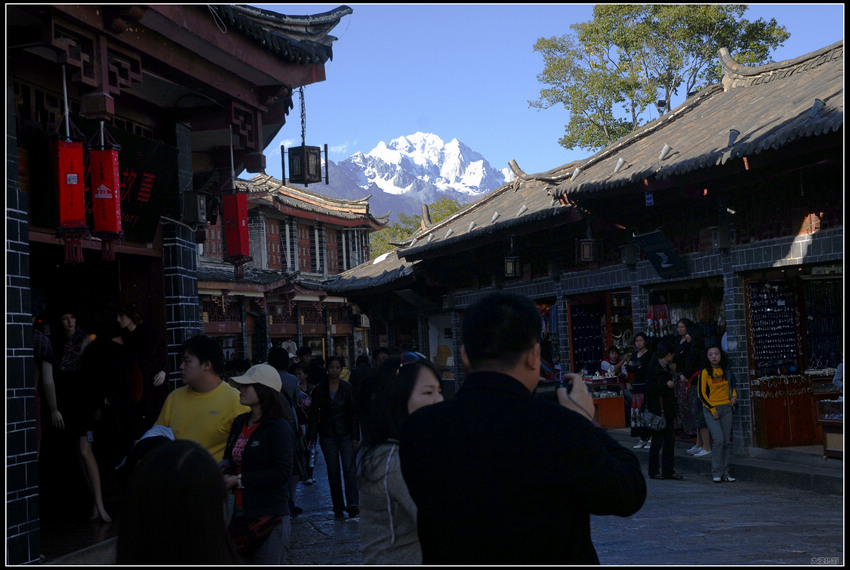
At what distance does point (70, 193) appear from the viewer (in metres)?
Answer: 7.05

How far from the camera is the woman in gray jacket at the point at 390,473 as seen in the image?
140 inches

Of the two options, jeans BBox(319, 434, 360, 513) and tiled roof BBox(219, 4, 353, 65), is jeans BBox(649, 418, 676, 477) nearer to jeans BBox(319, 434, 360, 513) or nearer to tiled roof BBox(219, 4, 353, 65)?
jeans BBox(319, 434, 360, 513)

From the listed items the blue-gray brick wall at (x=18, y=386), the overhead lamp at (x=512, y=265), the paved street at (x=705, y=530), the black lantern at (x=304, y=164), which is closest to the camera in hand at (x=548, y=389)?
the paved street at (x=705, y=530)

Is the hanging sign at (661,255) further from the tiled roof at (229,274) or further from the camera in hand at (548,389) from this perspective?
the tiled roof at (229,274)

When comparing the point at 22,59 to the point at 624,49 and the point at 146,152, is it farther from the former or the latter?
the point at 624,49

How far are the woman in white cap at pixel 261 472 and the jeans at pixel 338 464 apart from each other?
4.52 meters

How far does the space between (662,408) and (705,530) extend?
3170mm

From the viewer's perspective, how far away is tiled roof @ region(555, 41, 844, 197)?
1049cm

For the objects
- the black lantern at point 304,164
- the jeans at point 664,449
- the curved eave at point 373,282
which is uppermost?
the black lantern at point 304,164

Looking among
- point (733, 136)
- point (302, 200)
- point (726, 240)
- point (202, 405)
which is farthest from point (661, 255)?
point (302, 200)

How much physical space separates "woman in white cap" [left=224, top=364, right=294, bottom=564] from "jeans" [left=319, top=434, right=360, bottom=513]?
178 inches

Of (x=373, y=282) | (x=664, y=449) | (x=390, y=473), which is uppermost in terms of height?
(x=373, y=282)

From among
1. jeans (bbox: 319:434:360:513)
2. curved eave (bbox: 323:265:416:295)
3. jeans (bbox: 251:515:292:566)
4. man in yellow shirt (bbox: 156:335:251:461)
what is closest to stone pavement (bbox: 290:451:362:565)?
jeans (bbox: 319:434:360:513)

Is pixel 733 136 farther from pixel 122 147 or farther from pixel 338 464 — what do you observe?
pixel 122 147
